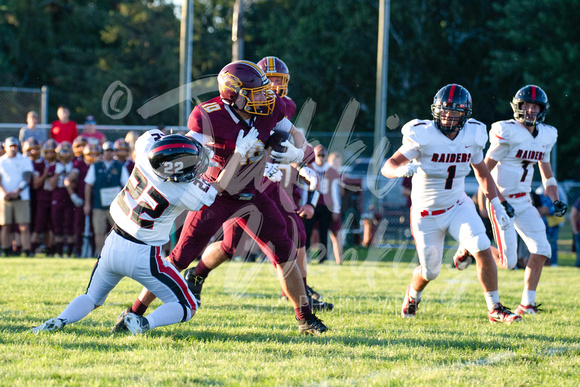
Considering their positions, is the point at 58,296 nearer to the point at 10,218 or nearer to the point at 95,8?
the point at 10,218

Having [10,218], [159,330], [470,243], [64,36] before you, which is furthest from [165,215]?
[64,36]

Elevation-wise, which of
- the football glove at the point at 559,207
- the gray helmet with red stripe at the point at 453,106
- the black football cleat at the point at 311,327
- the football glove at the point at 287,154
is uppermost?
the gray helmet with red stripe at the point at 453,106

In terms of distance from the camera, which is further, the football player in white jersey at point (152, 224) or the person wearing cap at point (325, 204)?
the person wearing cap at point (325, 204)

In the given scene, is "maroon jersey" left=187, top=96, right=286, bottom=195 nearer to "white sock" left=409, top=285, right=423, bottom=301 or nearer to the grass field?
the grass field

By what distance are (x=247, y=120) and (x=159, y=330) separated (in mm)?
1606

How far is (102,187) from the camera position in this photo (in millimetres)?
10578

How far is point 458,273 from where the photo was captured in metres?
10.1

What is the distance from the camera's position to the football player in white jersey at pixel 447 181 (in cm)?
534

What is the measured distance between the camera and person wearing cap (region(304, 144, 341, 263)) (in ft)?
36.9

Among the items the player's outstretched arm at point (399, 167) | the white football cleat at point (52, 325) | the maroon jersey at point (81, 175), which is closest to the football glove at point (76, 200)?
the maroon jersey at point (81, 175)

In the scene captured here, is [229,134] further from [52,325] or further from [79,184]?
[79,184]

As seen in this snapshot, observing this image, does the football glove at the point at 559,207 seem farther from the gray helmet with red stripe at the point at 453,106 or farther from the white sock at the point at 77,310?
the white sock at the point at 77,310

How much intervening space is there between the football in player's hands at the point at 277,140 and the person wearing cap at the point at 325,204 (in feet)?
19.8

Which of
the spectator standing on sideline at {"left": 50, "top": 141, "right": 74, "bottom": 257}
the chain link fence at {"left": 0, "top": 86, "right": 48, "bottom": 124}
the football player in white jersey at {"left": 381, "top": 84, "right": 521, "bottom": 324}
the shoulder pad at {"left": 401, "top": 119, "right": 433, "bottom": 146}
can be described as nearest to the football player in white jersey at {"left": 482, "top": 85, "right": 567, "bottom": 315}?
the football player in white jersey at {"left": 381, "top": 84, "right": 521, "bottom": 324}
